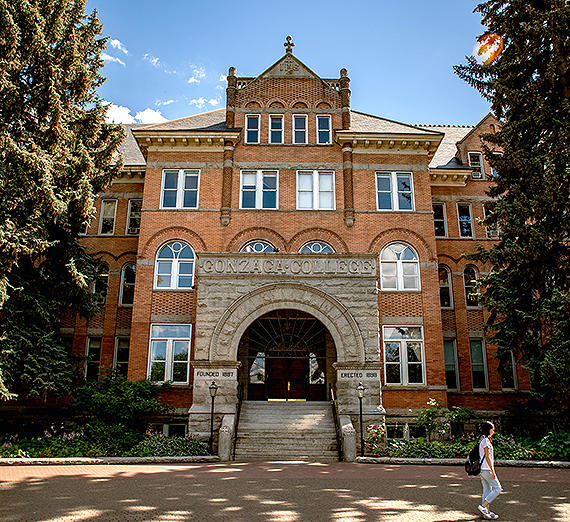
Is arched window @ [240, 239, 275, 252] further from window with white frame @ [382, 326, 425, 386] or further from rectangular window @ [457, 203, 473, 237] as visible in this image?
rectangular window @ [457, 203, 473, 237]

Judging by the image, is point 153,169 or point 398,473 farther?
point 153,169

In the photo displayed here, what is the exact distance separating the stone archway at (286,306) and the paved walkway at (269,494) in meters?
4.59

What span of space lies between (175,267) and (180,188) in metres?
3.72

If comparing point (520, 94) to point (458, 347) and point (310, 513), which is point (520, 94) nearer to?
point (458, 347)

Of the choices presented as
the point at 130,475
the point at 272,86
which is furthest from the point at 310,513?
the point at 272,86

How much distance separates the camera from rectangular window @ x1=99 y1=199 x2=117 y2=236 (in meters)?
24.0

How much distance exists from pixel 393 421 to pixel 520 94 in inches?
502

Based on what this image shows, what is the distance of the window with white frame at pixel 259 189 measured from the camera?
70.9 feet

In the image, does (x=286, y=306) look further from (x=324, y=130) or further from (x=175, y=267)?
(x=324, y=130)

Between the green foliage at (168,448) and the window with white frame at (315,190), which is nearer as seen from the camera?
the green foliage at (168,448)

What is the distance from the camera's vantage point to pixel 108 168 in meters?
19.4

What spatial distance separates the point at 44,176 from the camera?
1630 cm

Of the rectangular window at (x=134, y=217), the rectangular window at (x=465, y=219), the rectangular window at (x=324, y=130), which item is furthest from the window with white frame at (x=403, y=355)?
the rectangular window at (x=134, y=217)

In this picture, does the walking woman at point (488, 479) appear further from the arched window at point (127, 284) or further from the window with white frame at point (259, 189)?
the arched window at point (127, 284)
